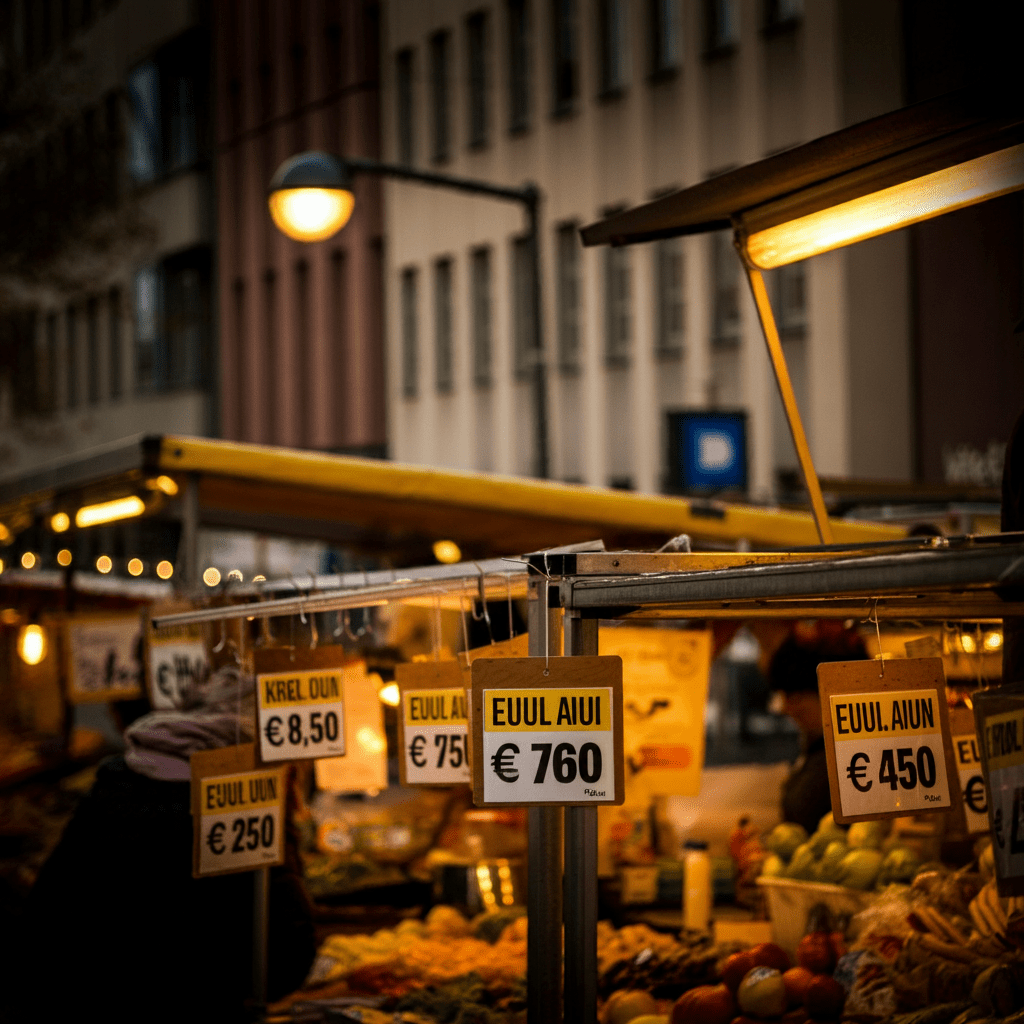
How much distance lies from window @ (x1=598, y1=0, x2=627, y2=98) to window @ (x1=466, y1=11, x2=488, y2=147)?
2880 millimetres

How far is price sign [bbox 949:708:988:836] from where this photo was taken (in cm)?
403

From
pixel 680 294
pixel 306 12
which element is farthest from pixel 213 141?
pixel 680 294

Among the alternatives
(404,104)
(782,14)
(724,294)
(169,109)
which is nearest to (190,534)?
(724,294)

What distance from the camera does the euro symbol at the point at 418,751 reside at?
397cm

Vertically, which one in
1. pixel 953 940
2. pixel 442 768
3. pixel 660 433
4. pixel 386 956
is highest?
pixel 660 433

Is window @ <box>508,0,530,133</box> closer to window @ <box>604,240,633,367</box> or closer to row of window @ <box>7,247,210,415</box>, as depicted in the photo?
window @ <box>604,240,633,367</box>

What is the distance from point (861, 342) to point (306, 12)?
49.7ft

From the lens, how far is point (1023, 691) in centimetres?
244

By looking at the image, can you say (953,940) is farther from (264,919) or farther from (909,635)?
(264,919)

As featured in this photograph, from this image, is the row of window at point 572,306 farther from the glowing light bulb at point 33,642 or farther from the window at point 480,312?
the glowing light bulb at point 33,642

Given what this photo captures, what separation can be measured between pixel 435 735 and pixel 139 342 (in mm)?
31091

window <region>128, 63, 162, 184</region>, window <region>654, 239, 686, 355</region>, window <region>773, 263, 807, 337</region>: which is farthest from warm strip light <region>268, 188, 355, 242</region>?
window <region>128, 63, 162, 184</region>

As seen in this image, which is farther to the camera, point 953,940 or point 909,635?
point 909,635

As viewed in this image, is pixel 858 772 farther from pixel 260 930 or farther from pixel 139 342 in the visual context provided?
pixel 139 342
